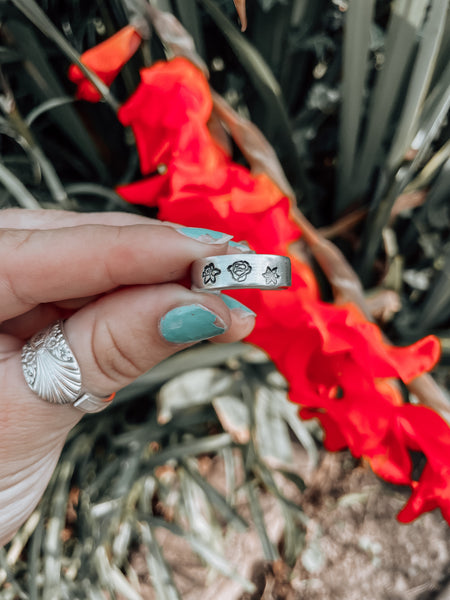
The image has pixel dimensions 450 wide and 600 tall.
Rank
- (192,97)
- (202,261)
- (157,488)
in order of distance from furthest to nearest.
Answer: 1. (157,488)
2. (192,97)
3. (202,261)

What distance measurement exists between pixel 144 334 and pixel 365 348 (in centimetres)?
20

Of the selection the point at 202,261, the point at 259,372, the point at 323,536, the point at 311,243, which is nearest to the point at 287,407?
the point at 259,372

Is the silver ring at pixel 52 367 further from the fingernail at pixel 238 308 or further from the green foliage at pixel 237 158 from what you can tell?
the green foliage at pixel 237 158

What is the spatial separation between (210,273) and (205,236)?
0.17ft

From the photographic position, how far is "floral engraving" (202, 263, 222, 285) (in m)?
0.35

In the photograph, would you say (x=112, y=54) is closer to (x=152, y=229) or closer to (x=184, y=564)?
(x=152, y=229)

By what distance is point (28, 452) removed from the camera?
0.50 metres

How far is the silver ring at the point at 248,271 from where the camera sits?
1.11 ft

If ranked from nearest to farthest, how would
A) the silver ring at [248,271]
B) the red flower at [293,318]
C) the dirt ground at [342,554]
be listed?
the silver ring at [248,271], the red flower at [293,318], the dirt ground at [342,554]

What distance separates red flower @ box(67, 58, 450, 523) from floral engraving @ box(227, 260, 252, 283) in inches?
5.0

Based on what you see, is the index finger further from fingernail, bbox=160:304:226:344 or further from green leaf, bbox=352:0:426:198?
green leaf, bbox=352:0:426:198

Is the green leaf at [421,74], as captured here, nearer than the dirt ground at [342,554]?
Yes

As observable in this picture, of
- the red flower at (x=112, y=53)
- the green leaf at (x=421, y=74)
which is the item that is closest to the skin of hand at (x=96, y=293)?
the red flower at (x=112, y=53)

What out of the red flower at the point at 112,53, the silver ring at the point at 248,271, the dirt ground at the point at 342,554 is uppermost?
the red flower at the point at 112,53
